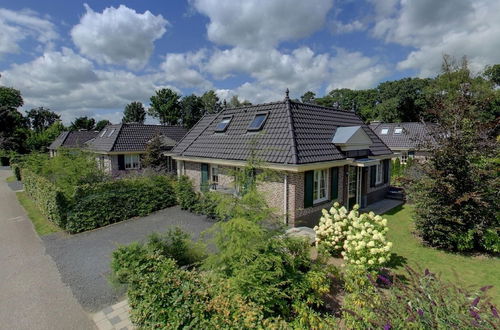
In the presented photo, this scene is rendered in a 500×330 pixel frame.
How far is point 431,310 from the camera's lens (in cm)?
364

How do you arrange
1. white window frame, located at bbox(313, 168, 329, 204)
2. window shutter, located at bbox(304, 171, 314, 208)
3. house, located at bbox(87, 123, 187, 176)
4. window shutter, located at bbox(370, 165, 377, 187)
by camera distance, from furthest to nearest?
house, located at bbox(87, 123, 187, 176) < window shutter, located at bbox(370, 165, 377, 187) < white window frame, located at bbox(313, 168, 329, 204) < window shutter, located at bbox(304, 171, 314, 208)

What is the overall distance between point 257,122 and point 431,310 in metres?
11.1

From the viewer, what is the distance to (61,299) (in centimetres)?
668

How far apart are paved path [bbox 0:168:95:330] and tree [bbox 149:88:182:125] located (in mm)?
45731

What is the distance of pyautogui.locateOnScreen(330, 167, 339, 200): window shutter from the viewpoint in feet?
39.6

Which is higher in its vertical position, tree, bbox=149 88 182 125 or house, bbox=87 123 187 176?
tree, bbox=149 88 182 125

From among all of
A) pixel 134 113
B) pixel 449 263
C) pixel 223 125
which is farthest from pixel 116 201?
pixel 134 113

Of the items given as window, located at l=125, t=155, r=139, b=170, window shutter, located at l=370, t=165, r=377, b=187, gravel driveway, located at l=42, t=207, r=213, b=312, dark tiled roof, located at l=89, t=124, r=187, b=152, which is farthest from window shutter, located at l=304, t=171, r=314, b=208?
window, located at l=125, t=155, r=139, b=170

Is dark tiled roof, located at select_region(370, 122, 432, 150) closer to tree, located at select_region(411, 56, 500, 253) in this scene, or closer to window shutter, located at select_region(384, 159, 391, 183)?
window shutter, located at select_region(384, 159, 391, 183)

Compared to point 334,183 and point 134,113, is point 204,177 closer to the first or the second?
point 334,183

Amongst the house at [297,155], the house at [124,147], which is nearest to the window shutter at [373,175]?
the house at [297,155]

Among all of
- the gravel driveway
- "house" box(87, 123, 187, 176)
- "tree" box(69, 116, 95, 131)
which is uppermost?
"tree" box(69, 116, 95, 131)

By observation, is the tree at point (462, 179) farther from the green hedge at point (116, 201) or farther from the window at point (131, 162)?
the window at point (131, 162)

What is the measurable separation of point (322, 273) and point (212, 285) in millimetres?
2537
